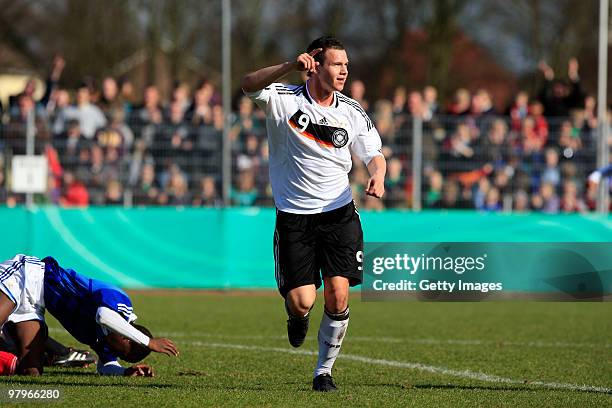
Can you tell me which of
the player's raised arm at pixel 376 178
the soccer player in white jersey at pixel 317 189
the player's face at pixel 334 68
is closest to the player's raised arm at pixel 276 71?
the player's face at pixel 334 68

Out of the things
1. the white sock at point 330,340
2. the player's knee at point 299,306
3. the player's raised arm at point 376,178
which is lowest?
the white sock at point 330,340

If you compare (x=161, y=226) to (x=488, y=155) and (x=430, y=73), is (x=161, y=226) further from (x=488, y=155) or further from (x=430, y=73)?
(x=430, y=73)

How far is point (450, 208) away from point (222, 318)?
599 centimetres

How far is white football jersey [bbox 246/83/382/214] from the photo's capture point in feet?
27.5

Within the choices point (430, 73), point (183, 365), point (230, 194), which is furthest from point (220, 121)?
point (430, 73)

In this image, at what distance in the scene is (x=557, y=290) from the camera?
8.74m

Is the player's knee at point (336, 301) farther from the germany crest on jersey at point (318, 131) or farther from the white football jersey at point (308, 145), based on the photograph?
the germany crest on jersey at point (318, 131)

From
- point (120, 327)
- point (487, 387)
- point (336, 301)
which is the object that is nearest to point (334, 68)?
point (336, 301)

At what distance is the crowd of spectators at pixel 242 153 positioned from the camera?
1870cm

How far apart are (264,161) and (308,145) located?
35.4 feet

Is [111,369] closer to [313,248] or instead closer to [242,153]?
[313,248]

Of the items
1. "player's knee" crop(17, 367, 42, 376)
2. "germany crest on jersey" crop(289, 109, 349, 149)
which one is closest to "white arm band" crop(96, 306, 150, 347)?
"player's knee" crop(17, 367, 42, 376)

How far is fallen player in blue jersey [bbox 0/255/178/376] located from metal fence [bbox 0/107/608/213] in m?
9.60

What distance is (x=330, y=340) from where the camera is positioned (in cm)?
850
